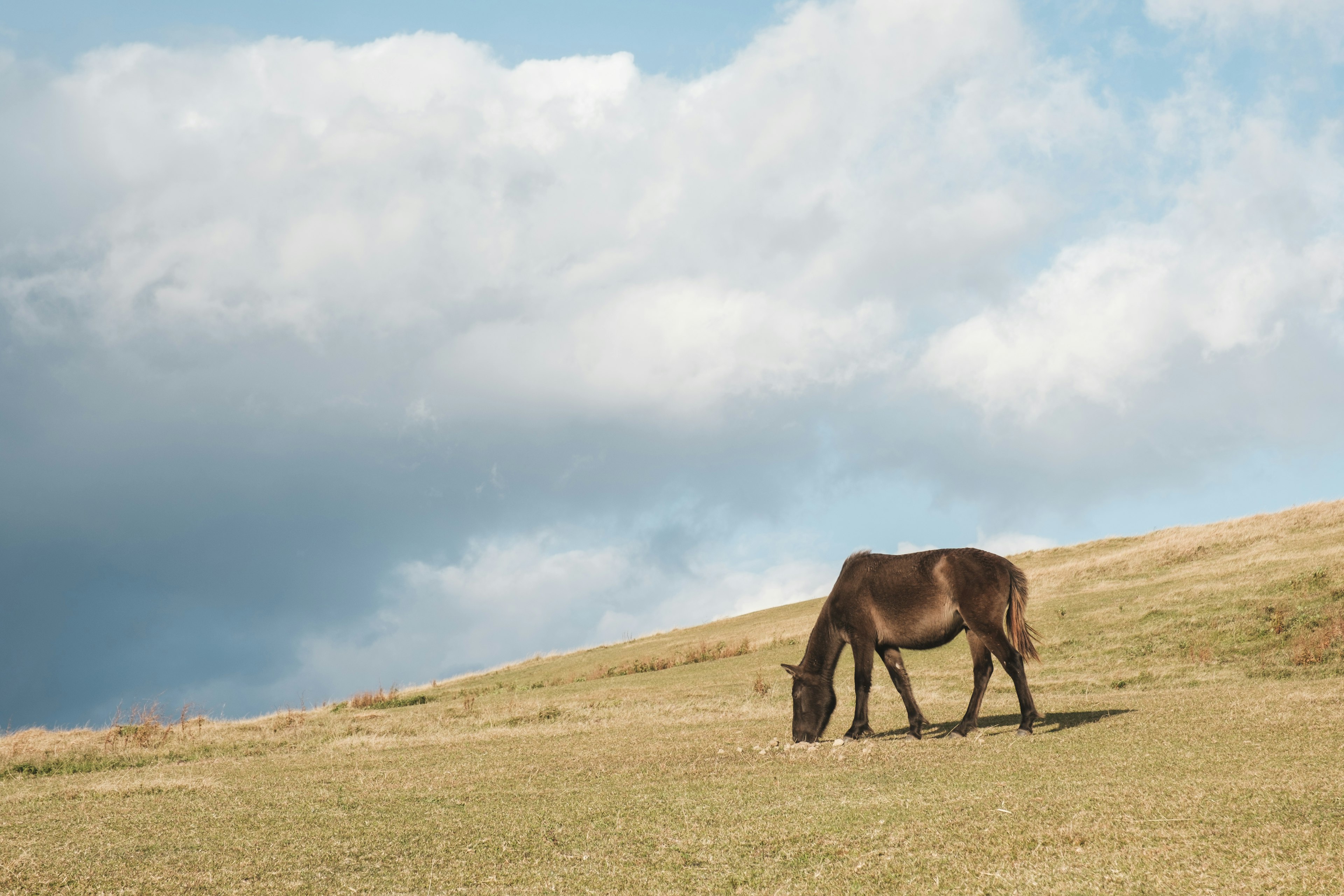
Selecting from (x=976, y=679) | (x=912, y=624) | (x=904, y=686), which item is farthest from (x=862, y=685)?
Answer: (x=976, y=679)

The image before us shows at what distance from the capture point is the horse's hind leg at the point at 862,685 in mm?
15062

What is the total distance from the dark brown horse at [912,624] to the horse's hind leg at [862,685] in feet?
0.07

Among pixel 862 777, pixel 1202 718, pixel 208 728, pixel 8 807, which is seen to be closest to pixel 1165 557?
pixel 1202 718

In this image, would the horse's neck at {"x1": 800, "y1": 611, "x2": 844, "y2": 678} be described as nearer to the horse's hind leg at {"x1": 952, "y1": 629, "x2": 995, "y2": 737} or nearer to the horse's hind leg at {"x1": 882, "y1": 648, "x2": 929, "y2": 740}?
the horse's hind leg at {"x1": 882, "y1": 648, "x2": 929, "y2": 740}

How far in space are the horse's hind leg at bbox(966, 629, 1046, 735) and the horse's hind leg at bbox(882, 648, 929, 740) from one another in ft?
4.43

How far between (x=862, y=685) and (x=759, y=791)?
4.89 metres

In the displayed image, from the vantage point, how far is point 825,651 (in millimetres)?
15672

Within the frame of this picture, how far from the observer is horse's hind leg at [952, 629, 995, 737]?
563 inches

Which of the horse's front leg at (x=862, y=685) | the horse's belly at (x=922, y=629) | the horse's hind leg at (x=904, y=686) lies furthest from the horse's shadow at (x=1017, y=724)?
the horse's belly at (x=922, y=629)

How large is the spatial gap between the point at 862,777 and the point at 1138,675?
49.4 ft

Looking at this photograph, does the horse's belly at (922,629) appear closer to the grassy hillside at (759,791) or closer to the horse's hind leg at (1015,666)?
the horse's hind leg at (1015,666)

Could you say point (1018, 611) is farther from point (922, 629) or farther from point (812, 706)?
point (812, 706)

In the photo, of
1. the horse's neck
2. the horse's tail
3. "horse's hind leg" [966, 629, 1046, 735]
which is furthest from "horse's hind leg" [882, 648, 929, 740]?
the horse's tail

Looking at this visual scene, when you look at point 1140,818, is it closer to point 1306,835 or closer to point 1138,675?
point 1306,835
